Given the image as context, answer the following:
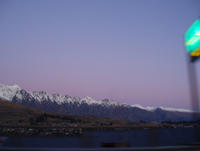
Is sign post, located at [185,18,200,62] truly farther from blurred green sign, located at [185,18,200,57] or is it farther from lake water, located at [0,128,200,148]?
lake water, located at [0,128,200,148]

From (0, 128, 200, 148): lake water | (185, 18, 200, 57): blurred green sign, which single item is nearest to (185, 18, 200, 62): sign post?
(185, 18, 200, 57): blurred green sign

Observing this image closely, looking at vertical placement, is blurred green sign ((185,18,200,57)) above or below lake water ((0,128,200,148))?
above

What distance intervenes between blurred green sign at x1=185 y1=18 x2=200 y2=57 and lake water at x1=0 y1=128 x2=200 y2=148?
11.7 ft

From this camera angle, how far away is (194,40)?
13.4 m

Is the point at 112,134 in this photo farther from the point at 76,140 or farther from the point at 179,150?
the point at 179,150

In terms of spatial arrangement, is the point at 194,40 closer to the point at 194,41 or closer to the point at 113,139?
the point at 194,41

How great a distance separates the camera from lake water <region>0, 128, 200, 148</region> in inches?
332

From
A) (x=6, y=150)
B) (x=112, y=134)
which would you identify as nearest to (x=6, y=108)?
(x=112, y=134)

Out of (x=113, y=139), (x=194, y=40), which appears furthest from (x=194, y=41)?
(x=113, y=139)

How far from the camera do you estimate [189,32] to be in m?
14.0

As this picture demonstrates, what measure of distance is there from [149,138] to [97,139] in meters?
1.84

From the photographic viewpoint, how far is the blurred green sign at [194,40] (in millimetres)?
12993

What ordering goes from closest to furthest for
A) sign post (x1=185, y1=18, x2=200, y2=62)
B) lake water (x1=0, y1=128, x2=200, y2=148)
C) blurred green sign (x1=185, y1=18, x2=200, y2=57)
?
lake water (x1=0, y1=128, x2=200, y2=148) < sign post (x1=185, y1=18, x2=200, y2=62) < blurred green sign (x1=185, y1=18, x2=200, y2=57)

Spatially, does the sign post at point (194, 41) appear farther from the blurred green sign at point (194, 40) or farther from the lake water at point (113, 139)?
the lake water at point (113, 139)
